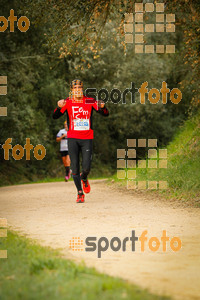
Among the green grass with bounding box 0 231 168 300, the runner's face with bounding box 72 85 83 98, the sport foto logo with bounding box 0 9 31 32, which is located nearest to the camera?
the green grass with bounding box 0 231 168 300

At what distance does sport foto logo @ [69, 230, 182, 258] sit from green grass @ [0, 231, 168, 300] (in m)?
0.71

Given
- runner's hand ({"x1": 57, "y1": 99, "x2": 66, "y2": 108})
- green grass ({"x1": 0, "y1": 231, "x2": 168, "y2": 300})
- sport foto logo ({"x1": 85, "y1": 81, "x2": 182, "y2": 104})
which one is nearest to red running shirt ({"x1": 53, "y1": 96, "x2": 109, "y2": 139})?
runner's hand ({"x1": 57, "y1": 99, "x2": 66, "y2": 108})

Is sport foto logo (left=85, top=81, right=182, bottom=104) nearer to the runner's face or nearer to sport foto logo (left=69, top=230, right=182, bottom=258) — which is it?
the runner's face

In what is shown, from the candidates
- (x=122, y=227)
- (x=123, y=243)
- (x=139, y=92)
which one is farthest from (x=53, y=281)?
(x=139, y=92)

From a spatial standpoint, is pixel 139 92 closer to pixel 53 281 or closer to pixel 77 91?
pixel 77 91

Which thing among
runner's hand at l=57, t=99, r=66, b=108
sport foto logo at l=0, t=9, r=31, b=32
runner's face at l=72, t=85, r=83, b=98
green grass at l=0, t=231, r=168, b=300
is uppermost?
sport foto logo at l=0, t=9, r=31, b=32

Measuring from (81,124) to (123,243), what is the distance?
465cm

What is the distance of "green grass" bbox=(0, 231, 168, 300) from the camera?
4219mm

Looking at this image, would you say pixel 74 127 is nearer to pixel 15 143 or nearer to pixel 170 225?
pixel 170 225

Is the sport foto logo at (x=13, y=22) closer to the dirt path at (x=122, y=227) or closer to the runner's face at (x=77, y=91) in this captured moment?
the dirt path at (x=122, y=227)

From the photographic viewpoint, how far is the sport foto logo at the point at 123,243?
669 centimetres

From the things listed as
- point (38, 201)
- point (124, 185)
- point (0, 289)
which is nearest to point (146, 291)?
point (0, 289)

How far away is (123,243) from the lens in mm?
7031

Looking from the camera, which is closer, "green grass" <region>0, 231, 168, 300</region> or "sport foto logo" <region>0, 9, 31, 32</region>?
"green grass" <region>0, 231, 168, 300</region>
